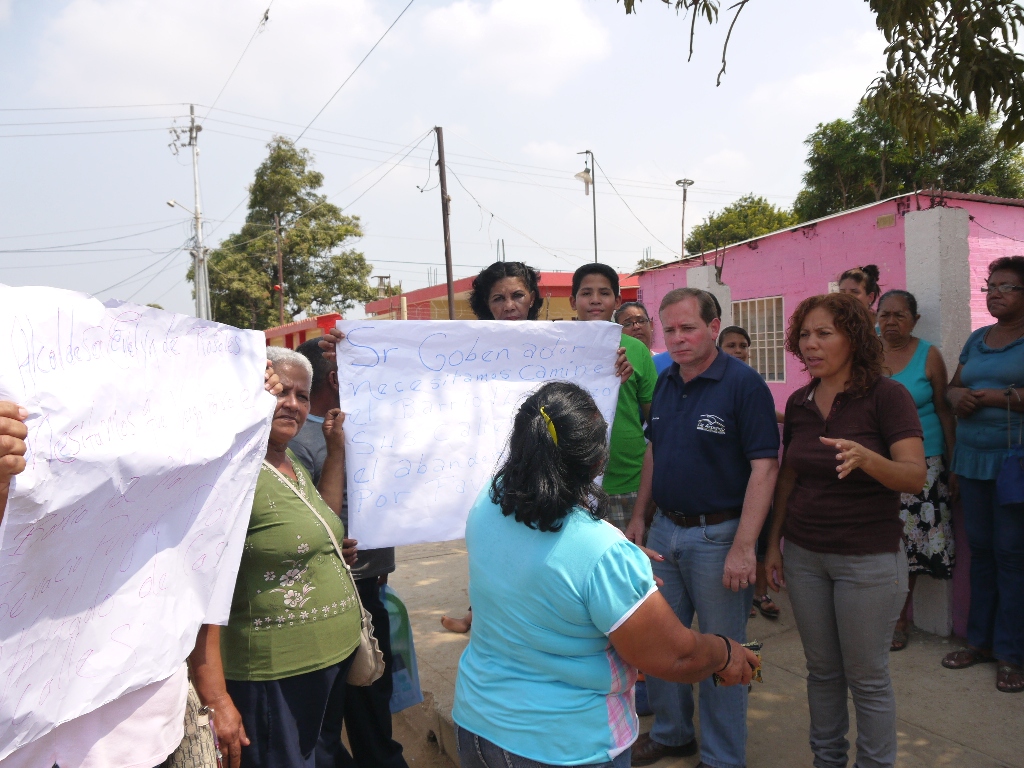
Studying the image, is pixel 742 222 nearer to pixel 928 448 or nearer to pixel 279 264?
pixel 279 264

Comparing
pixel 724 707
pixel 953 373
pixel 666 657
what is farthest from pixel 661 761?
pixel 953 373

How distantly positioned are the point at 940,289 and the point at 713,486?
2457 millimetres

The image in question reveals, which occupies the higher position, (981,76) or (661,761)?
(981,76)

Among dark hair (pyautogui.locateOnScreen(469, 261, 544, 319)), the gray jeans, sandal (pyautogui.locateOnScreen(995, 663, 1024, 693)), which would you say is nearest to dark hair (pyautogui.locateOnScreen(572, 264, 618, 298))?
dark hair (pyautogui.locateOnScreen(469, 261, 544, 319))

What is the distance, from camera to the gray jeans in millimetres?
2537

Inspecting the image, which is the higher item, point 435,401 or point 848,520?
point 435,401

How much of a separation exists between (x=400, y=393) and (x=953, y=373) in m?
3.28

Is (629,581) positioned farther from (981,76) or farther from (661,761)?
→ (981,76)

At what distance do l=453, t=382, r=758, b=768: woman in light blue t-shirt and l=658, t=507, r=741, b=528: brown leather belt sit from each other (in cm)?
107

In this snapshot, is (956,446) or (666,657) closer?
(666,657)

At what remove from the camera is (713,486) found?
9.42 feet

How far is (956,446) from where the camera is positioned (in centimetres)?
386

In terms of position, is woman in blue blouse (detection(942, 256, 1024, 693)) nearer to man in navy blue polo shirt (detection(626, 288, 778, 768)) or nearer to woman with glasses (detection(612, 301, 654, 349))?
man in navy blue polo shirt (detection(626, 288, 778, 768))

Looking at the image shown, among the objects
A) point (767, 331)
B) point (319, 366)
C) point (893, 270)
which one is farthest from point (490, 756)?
point (767, 331)
